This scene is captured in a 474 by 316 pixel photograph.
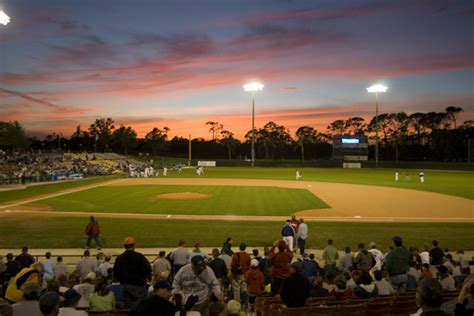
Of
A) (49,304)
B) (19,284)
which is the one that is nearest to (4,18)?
(19,284)

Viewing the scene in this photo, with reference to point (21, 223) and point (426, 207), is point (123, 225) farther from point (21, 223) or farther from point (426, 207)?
point (426, 207)

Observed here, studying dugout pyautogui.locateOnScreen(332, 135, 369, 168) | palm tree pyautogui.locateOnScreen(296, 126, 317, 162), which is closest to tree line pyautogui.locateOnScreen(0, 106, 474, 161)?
palm tree pyautogui.locateOnScreen(296, 126, 317, 162)

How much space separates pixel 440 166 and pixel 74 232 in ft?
306

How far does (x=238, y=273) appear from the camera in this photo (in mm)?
9828

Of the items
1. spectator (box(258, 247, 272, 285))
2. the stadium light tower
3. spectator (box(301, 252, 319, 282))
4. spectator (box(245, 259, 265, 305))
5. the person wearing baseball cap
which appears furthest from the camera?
the stadium light tower

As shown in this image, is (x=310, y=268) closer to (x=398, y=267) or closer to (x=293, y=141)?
(x=398, y=267)

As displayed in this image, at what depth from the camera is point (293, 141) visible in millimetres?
164000

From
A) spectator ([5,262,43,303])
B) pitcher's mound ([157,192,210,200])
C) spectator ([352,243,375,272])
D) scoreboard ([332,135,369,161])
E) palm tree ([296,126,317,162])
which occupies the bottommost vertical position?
pitcher's mound ([157,192,210,200])

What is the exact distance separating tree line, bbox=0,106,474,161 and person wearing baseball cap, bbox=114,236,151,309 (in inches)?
5186

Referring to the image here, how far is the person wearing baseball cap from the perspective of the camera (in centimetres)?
752

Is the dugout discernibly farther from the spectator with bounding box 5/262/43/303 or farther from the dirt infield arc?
the spectator with bounding box 5/262/43/303

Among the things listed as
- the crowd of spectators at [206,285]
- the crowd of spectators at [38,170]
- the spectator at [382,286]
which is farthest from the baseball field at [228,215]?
the spectator at [382,286]

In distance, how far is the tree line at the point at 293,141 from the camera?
133500 mm

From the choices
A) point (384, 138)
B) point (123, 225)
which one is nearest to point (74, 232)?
point (123, 225)
